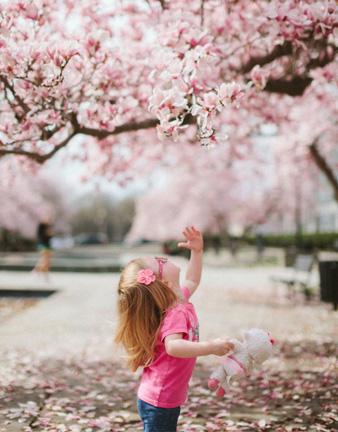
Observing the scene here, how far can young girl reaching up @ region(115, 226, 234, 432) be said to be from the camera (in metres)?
3.19

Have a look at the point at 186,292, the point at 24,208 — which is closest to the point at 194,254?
the point at 186,292

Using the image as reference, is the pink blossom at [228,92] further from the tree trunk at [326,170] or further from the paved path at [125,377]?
the tree trunk at [326,170]

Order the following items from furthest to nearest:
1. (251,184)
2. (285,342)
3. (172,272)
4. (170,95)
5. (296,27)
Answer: (251,184) < (285,342) < (296,27) < (170,95) < (172,272)

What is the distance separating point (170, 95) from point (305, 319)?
7395 mm

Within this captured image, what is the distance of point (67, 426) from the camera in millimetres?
4637

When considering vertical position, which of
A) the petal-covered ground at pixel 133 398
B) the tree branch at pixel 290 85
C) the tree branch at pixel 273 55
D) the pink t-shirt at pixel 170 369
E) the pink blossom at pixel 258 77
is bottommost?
the petal-covered ground at pixel 133 398

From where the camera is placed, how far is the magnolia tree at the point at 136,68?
417 cm

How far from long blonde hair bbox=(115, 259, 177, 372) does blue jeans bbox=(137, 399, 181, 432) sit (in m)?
0.24

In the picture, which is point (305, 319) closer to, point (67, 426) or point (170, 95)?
point (67, 426)

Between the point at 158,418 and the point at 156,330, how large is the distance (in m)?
0.45

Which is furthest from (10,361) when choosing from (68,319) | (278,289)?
(278,289)

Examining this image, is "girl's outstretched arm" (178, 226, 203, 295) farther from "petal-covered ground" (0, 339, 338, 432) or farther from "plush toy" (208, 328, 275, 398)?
"petal-covered ground" (0, 339, 338, 432)

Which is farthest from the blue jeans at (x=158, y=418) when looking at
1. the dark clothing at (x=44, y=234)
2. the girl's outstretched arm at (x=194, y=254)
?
the dark clothing at (x=44, y=234)

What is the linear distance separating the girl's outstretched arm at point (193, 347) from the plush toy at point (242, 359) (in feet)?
0.28
